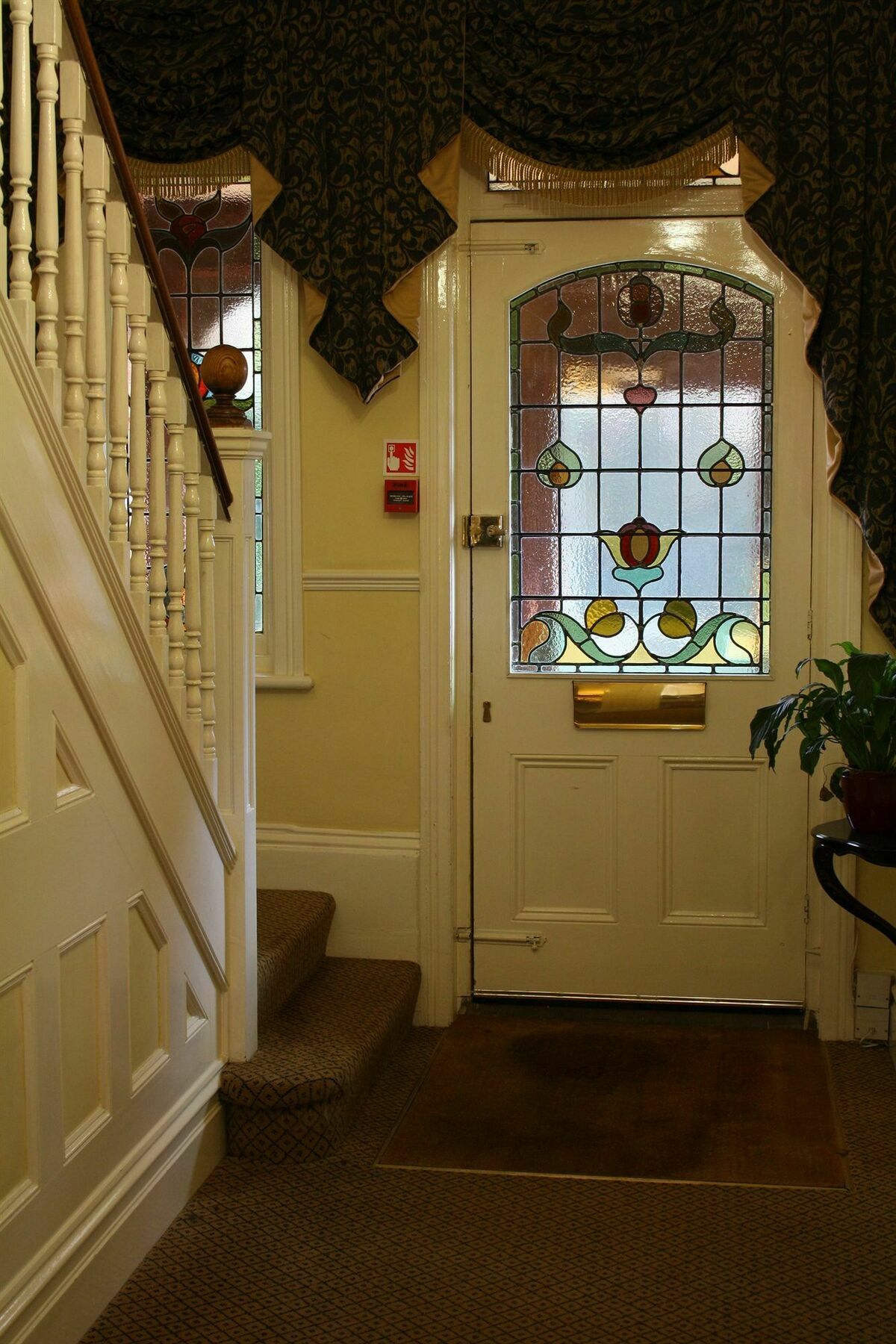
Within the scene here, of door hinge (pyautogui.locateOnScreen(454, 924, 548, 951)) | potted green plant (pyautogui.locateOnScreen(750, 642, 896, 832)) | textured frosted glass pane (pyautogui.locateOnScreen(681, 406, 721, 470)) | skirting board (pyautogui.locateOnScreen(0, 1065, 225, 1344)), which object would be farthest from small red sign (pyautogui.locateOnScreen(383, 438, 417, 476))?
skirting board (pyautogui.locateOnScreen(0, 1065, 225, 1344))

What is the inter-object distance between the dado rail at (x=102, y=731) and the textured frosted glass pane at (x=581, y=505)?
1.12m

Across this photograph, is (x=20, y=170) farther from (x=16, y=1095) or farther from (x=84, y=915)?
(x=16, y=1095)

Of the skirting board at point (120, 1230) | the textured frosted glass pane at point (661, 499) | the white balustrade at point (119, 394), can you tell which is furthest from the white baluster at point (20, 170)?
the textured frosted glass pane at point (661, 499)

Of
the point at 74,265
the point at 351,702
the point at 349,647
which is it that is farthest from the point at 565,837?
the point at 74,265

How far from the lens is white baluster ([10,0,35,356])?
2.05m

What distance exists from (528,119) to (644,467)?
3.25ft

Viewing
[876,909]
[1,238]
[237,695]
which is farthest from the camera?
[876,909]

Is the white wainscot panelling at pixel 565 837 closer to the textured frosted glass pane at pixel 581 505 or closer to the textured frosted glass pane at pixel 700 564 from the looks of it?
the textured frosted glass pane at pixel 700 564

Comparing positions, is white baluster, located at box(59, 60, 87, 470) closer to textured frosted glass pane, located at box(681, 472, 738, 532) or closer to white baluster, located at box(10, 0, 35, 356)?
white baluster, located at box(10, 0, 35, 356)

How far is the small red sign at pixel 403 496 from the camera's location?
3.73 meters

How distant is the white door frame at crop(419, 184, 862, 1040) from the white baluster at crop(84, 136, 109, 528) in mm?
1488

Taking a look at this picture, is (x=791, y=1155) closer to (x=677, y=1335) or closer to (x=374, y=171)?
(x=677, y=1335)

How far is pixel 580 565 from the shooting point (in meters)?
3.80

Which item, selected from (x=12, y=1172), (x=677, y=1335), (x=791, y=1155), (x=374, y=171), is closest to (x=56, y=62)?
(x=374, y=171)
